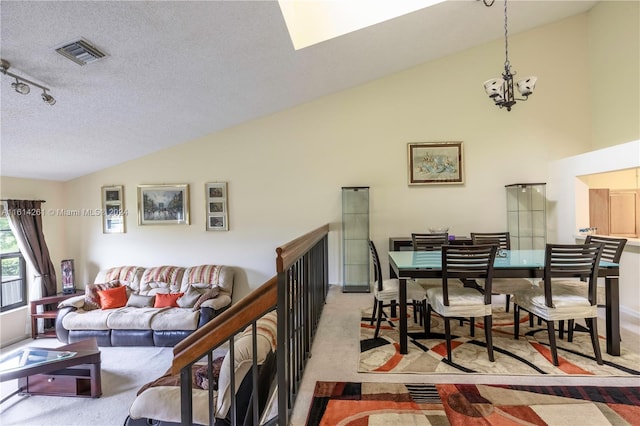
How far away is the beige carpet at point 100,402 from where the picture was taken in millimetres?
2766

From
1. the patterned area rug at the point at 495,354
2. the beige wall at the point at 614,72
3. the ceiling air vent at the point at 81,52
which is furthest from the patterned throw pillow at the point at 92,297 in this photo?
the beige wall at the point at 614,72

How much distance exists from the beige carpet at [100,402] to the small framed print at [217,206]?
2026 mm

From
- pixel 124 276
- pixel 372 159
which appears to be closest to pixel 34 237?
pixel 124 276

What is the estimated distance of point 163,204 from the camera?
16.6 ft

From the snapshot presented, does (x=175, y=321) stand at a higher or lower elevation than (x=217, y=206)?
lower

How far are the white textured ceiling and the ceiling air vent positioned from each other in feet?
0.20

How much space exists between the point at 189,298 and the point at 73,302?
1654 millimetres

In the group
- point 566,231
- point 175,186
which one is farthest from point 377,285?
point 175,186

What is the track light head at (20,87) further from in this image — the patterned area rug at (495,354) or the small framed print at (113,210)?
the patterned area rug at (495,354)

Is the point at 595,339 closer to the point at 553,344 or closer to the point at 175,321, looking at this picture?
the point at 553,344

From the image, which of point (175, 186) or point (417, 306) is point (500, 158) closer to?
point (417, 306)

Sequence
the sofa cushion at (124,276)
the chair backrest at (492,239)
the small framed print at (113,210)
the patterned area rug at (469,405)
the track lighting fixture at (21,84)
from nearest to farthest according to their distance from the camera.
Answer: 1. the patterned area rug at (469,405)
2. the track lighting fixture at (21,84)
3. the chair backrest at (492,239)
4. the sofa cushion at (124,276)
5. the small framed print at (113,210)

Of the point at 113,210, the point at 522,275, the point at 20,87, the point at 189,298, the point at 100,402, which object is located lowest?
the point at 100,402

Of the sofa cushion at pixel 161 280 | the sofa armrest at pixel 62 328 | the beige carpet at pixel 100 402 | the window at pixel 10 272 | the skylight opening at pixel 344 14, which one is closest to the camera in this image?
the beige carpet at pixel 100 402
